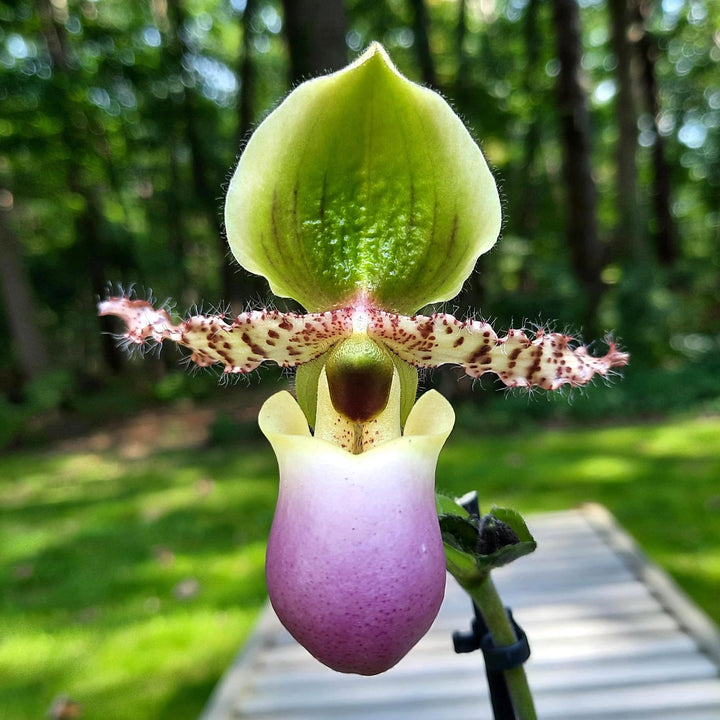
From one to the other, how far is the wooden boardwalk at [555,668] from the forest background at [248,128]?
1.72 meters

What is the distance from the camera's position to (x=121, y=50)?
688 cm

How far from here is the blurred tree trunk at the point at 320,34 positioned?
11.5 feet

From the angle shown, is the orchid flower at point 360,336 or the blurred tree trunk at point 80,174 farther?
the blurred tree trunk at point 80,174

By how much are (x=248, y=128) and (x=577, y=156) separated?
3.32 m

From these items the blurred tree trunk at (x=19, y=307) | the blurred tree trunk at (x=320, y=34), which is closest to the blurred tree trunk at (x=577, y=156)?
the blurred tree trunk at (x=320, y=34)

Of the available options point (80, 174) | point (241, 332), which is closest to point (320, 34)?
point (241, 332)

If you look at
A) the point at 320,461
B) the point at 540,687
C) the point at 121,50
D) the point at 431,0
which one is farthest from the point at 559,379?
the point at 431,0

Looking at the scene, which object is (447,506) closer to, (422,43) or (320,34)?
(320,34)

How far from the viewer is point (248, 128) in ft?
12.6

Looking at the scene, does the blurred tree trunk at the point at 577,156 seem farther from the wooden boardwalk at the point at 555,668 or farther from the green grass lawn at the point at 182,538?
the wooden boardwalk at the point at 555,668

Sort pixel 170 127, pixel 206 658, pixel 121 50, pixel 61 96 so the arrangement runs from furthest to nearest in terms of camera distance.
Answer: pixel 170 127 < pixel 121 50 < pixel 61 96 < pixel 206 658

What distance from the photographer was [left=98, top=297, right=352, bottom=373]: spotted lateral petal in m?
0.55

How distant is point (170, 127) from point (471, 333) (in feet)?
25.7

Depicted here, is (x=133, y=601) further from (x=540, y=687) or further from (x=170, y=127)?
(x=170, y=127)
